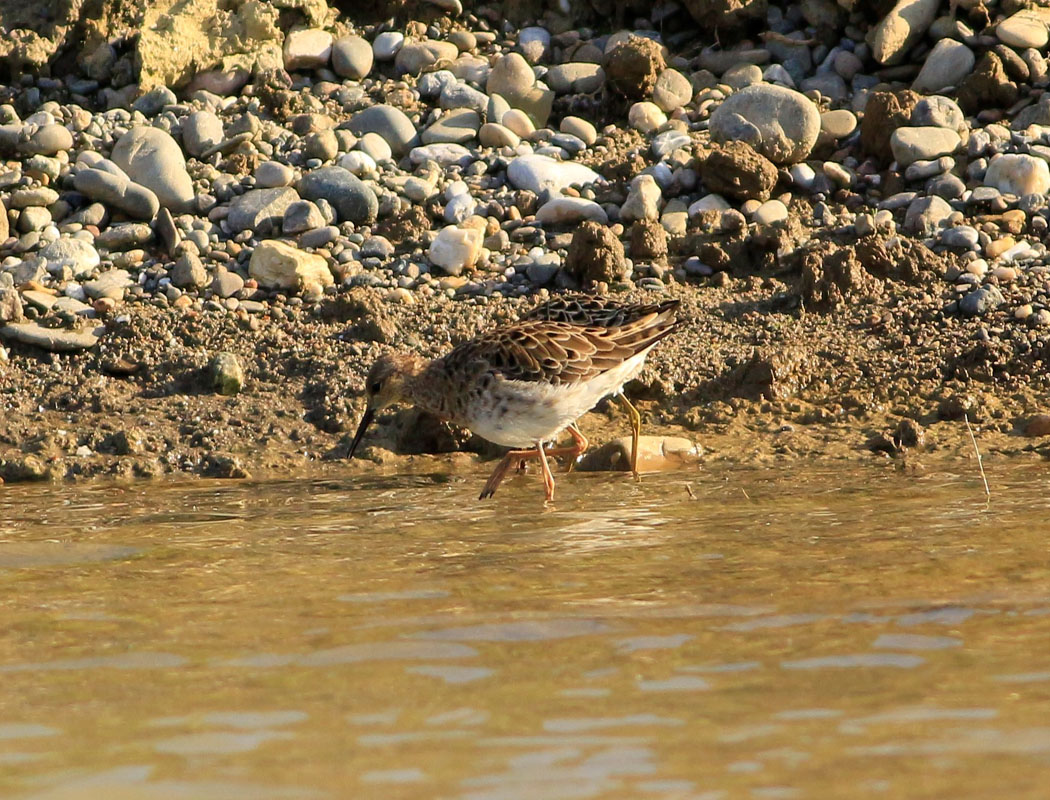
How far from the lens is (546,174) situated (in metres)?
10.7

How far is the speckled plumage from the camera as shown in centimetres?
803

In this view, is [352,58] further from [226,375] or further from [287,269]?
[226,375]

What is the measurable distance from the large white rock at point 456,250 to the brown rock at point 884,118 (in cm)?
308

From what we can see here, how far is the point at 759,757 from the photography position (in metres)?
3.81

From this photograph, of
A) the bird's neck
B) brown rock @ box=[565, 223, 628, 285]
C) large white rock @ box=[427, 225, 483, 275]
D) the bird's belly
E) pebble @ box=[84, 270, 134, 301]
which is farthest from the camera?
large white rock @ box=[427, 225, 483, 275]

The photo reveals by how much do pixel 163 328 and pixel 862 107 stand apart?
219 inches

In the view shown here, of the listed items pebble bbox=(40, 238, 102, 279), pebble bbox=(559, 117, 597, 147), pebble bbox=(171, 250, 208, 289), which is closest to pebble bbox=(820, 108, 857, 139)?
pebble bbox=(559, 117, 597, 147)

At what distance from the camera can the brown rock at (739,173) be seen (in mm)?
10266

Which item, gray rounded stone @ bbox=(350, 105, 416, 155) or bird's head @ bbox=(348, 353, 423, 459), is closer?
bird's head @ bbox=(348, 353, 423, 459)

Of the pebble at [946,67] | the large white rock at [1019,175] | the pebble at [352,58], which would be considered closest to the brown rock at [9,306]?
the pebble at [352,58]

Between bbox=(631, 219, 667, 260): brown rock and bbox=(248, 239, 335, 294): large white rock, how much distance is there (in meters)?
2.11

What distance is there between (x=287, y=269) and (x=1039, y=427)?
4.91 meters

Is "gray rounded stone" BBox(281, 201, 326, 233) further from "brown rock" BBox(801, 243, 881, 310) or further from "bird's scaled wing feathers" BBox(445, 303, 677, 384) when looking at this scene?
"brown rock" BBox(801, 243, 881, 310)

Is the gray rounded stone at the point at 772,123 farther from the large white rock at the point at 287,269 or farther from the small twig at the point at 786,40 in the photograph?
the large white rock at the point at 287,269
